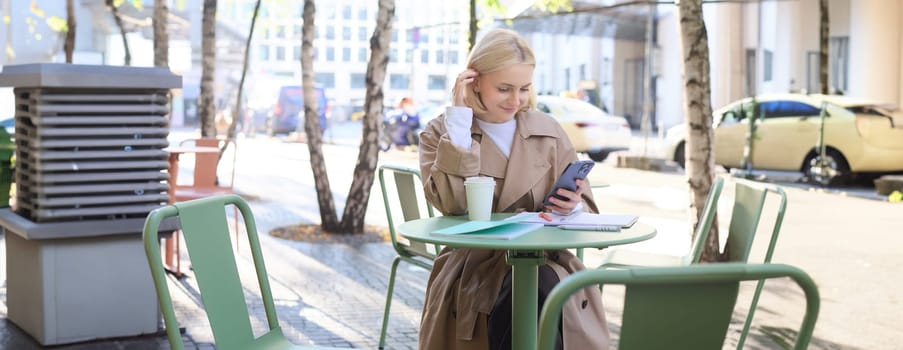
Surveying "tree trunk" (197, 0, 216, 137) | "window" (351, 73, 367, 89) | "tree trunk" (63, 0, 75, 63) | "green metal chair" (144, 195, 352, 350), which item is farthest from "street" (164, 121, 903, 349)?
"window" (351, 73, 367, 89)

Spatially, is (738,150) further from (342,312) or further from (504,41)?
(504,41)

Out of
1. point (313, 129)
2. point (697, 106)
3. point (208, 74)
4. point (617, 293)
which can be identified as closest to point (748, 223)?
point (617, 293)

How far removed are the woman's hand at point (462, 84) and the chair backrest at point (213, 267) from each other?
948 mm

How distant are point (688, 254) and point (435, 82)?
108 metres

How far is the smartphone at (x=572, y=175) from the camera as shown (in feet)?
12.2

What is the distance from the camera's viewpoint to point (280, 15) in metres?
23.9

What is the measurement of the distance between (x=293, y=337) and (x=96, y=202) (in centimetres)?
122

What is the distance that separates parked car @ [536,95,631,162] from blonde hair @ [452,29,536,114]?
18.7 m

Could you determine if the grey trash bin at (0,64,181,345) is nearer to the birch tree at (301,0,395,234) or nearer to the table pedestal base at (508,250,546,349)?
the table pedestal base at (508,250,546,349)

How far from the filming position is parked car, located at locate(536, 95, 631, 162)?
22.8m

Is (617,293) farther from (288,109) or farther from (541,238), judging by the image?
(288,109)

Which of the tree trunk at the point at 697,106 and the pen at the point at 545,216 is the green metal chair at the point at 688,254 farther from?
the tree trunk at the point at 697,106

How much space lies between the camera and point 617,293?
293 inches

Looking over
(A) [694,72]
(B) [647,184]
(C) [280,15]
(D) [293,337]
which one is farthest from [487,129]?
(C) [280,15]
